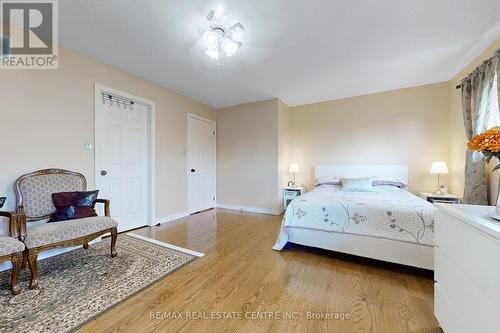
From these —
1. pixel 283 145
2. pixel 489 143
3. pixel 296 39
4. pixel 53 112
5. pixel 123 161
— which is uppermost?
pixel 296 39

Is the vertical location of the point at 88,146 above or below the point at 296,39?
below

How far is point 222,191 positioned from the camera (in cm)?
497

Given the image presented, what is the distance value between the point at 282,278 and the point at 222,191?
326 centimetres

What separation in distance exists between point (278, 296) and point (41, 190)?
8.64 feet

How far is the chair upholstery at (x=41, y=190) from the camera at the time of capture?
2.06 metres

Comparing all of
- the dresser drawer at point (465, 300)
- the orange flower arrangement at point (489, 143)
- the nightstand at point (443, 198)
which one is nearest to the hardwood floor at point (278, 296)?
the dresser drawer at point (465, 300)

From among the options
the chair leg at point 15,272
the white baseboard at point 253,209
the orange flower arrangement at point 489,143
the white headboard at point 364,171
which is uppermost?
the orange flower arrangement at point 489,143

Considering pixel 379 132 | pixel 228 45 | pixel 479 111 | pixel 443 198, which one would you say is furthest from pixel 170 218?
pixel 479 111

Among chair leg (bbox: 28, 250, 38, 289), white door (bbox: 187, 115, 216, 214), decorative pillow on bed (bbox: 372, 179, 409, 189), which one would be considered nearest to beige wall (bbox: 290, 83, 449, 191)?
decorative pillow on bed (bbox: 372, 179, 409, 189)

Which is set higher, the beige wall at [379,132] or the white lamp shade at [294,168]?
the beige wall at [379,132]

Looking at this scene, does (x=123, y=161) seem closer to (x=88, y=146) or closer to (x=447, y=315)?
(x=88, y=146)

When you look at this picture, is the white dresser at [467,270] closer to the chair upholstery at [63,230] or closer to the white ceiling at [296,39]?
the white ceiling at [296,39]

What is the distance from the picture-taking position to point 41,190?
7.10ft

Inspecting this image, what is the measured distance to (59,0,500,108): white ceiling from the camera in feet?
6.01
